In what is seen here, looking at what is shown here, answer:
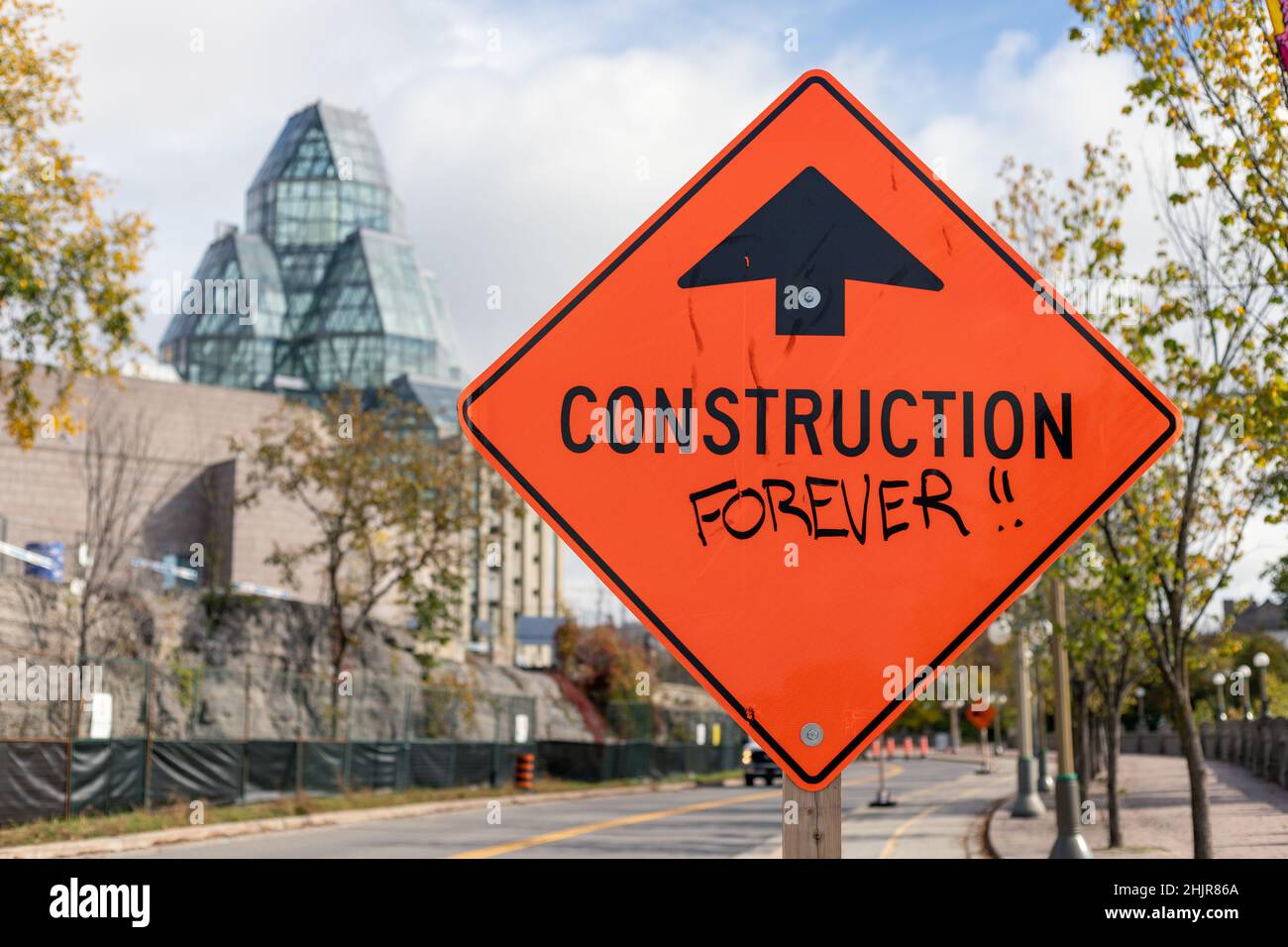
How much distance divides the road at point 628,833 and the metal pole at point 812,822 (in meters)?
9.62

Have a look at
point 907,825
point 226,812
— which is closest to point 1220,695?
point 907,825

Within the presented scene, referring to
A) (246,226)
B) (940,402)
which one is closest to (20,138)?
(940,402)

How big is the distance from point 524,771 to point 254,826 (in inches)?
555

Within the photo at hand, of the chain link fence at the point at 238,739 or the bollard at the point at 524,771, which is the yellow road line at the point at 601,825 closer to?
the bollard at the point at 524,771

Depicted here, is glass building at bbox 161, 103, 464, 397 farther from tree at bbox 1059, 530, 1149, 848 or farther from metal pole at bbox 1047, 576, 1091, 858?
metal pole at bbox 1047, 576, 1091, 858

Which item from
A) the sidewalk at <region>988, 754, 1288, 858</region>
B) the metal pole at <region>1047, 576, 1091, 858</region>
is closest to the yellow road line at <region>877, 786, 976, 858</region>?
the sidewalk at <region>988, 754, 1288, 858</region>

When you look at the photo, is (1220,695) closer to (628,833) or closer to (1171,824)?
(1171,824)

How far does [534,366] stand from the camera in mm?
2605

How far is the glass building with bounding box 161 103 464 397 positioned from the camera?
101812 mm

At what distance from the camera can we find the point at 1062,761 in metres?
15.5

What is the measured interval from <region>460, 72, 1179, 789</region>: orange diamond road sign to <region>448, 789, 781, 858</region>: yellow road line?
524 inches

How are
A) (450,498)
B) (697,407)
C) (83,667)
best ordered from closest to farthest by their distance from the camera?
(697,407) < (83,667) < (450,498)
